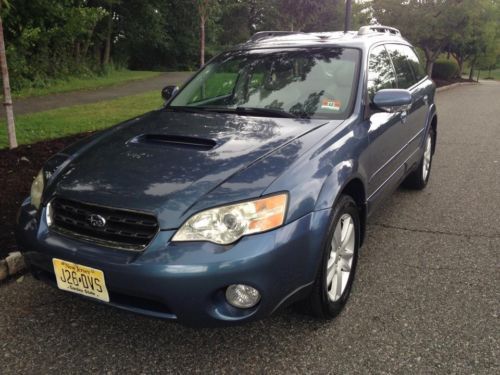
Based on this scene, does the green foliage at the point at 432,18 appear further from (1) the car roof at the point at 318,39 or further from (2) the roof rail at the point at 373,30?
(1) the car roof at the point at 318,39

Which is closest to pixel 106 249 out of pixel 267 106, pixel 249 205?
pixel 249 205

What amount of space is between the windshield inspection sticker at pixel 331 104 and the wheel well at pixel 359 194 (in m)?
0.56

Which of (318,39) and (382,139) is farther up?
(318,39)

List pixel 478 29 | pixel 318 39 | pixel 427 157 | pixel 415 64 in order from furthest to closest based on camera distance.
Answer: pixel 478 29 < pixel 427 157 < pixel 415 64 < pixel 318 39

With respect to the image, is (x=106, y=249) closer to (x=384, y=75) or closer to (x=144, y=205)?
(x=144, y=205)

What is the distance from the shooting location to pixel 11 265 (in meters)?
3.27

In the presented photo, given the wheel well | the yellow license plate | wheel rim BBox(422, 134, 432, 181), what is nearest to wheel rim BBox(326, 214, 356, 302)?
the wheel well

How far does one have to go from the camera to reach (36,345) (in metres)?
2.54

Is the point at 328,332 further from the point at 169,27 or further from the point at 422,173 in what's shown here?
the point at 169,27

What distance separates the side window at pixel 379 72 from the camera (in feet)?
11.4

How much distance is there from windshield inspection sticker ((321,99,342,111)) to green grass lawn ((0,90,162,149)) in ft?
15.7

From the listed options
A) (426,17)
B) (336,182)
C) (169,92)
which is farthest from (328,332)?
(426,17)

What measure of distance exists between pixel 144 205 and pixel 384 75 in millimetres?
2496

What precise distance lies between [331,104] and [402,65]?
1.66 meters
